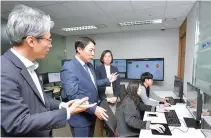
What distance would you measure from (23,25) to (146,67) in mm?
4121

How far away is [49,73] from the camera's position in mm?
4512

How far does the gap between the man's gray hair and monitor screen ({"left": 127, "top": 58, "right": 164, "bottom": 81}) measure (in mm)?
4046

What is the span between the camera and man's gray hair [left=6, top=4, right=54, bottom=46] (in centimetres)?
76

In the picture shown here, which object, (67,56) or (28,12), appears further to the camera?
(67,56)

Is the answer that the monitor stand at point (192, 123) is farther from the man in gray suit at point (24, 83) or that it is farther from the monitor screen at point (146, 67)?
the monitor screen at point (146, 67)

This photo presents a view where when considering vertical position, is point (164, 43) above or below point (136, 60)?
above

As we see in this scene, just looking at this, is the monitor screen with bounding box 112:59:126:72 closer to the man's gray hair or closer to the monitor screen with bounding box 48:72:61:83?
the monitor screen with bounding box 48:72:61:83

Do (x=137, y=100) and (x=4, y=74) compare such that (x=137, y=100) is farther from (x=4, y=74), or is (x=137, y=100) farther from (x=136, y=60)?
(x=136, y=60)

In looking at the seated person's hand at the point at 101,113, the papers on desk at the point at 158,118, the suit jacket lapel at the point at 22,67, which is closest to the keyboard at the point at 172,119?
the papers on desk at the point at 158,118

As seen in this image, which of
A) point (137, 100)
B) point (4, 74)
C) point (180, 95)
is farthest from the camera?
point (180, 95)

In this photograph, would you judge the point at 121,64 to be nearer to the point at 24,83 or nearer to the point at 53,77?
the point at 53,77

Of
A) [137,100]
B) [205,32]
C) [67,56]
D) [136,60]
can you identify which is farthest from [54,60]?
[205,32]

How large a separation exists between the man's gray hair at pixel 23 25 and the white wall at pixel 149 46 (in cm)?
418

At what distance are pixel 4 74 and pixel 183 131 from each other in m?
1.60
